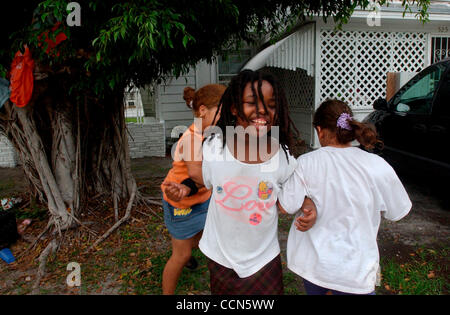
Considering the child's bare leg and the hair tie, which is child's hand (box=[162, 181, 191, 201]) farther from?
the hair tie

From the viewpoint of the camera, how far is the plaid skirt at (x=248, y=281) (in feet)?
5.88

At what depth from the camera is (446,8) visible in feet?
27.5

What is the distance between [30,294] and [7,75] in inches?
80.4

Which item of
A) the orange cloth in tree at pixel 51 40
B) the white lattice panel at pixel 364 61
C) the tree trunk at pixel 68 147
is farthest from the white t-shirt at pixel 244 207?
the white lattice panel at pixel 364 61

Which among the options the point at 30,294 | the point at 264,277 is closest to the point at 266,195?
the point at 264,277

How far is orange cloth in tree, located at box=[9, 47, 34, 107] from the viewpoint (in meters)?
3.37

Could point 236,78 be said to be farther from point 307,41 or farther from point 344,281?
point 307,41

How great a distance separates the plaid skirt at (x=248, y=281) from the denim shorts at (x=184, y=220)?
59cm

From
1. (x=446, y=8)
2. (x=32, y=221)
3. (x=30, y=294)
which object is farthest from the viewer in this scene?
(x=446, y=8)

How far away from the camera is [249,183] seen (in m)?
1.74

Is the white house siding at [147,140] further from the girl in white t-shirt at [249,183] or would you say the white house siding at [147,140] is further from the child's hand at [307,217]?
the child's hand at [307,217]

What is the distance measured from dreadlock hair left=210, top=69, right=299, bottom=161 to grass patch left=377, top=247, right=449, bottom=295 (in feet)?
5.72

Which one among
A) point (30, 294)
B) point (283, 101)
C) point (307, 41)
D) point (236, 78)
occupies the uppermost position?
point (307, 41)

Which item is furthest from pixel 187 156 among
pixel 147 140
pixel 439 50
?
pixel 439 50
